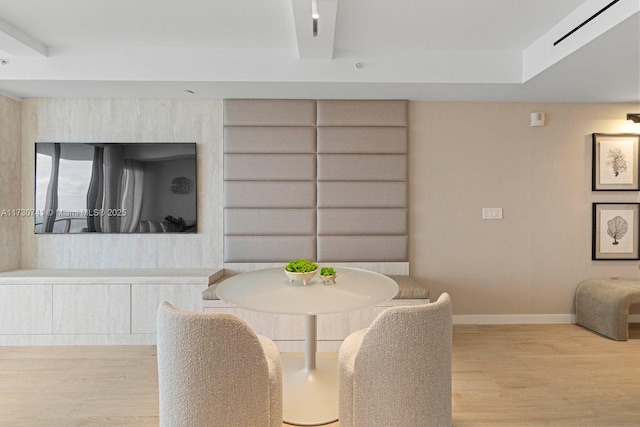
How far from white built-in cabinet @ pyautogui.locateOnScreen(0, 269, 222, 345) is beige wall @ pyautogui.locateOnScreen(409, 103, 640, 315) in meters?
2.33

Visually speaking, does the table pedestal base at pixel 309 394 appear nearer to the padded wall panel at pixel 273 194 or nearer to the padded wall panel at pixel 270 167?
the padded wall panel at pixel 273 194

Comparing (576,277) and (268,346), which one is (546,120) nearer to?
(576,277)

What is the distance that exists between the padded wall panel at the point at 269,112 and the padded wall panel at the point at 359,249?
1186mm

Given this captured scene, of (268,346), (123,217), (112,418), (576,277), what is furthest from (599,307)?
(123,217)

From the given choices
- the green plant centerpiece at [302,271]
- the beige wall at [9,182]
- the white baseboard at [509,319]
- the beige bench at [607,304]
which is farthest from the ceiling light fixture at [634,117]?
the beige wall at [9,182]

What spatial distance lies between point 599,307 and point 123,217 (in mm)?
4587

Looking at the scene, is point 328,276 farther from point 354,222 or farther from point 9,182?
point 9,182

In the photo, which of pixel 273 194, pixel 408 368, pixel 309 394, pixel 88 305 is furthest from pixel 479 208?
pixel 88 305

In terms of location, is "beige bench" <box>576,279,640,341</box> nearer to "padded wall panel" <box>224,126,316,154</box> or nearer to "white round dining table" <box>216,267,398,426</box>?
"white round dining table" <box>216,267,398,426</box>

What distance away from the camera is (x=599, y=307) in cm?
359

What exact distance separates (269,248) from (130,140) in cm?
173

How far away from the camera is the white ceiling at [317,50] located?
255cm

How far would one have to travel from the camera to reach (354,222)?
381 centimetres

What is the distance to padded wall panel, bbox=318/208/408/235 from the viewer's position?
150 inches
